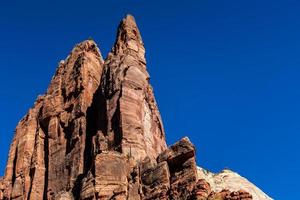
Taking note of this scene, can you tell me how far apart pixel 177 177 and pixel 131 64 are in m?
31.0

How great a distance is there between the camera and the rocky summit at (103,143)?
4894 cm

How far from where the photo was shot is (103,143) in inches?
2534

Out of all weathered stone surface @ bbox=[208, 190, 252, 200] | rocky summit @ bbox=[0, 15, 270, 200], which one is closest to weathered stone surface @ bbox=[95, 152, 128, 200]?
rocky summit @ bbox=[0, 15, 270, 200]

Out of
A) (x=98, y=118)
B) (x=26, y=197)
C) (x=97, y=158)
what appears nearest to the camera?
(x=97, y=158)

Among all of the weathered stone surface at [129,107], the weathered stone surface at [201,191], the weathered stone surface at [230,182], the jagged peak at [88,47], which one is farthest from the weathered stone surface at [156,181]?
the jagged peak at [88,47]

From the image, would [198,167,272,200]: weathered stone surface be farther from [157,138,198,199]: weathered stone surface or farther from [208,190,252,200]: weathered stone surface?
[208,190,252,200]: weathered stone surface

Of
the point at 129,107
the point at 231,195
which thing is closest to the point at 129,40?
the point at 129,107

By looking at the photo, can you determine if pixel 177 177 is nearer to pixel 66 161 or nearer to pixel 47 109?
pixel 66 161

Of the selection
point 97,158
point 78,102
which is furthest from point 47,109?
point 97,158

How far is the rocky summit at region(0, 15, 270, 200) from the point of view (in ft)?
161

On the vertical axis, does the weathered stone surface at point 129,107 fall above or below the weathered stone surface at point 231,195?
above

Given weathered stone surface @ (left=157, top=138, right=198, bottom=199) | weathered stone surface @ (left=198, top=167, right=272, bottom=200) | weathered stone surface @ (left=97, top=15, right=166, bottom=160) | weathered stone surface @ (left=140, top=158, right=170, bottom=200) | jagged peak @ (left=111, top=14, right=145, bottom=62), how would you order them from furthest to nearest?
weathered stone surface @ (left=198, top=167, right=272, bottom=200)
jagged peak @ (left=111, top=14, right=145, bottom=62)
weathered stone surface @ (left=97, top=15, right=166, bottom=160)
weathered stone surface @ (left=140, top=158, right=170, bottom=200)
weathered stone surface @ (left=157, top=138, right=198, bottom=199)

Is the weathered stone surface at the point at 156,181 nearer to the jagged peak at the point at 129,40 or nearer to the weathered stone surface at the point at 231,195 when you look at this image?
the weathered stone surface at the point at 231,195

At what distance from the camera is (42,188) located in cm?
7775
